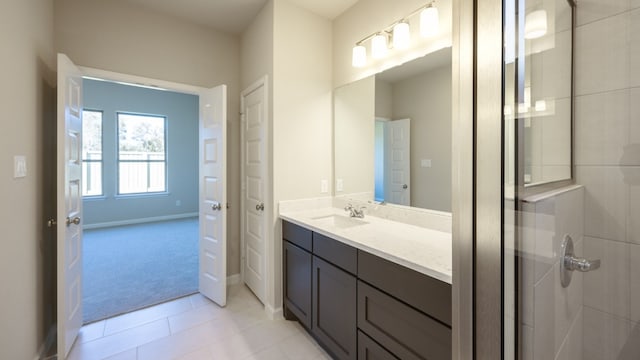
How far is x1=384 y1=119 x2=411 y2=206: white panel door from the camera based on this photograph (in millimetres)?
1994

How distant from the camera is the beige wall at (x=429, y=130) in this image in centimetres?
169

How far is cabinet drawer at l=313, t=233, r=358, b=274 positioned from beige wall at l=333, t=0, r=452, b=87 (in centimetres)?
137

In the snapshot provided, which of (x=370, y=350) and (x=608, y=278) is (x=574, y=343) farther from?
(x=370, y=350)

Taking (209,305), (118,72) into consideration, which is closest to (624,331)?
(209,305)

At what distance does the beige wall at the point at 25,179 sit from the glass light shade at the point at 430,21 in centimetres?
230

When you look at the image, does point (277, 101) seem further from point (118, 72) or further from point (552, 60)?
point (552, 60)

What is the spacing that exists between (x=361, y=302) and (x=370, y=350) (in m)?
0.24

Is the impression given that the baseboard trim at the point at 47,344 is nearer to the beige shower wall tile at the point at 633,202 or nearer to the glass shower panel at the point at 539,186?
the glass shower panel at the point at 539,186

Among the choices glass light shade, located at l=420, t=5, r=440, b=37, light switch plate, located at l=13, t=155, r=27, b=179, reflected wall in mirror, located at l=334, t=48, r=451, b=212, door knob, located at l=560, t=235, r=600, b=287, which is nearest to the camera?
door knob, located at l=560, t=235, r=600, b=287

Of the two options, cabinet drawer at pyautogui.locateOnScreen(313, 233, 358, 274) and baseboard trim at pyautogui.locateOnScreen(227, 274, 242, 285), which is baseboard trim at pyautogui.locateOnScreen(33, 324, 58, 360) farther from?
cabinet drawer at pyautogui.locateOnScreen(313, 233, 358, 274)

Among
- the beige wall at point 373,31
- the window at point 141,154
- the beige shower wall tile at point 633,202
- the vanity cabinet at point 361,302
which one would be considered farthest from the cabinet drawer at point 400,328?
the window at point 141,154

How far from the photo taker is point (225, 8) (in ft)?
8.08

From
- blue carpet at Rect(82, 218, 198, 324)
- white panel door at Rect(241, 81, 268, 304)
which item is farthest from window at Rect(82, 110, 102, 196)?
white panel door at Rect(241, 81, 268, 304)

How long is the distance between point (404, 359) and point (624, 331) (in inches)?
33.8
